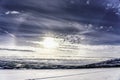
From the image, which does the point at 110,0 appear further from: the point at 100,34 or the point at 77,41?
the point at 77,41

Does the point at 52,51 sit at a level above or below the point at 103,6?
below

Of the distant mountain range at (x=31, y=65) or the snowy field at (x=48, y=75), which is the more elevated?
the distant mountain range at (x=31, y=65)

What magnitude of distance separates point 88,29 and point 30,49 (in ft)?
2.42

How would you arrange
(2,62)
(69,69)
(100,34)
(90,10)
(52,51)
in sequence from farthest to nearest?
(100,34)
(90,10)
(69,69)
(52,51)
(2,62)

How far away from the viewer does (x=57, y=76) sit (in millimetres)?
2312

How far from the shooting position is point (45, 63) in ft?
7.86

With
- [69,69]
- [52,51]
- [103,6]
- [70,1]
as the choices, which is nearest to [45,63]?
[52,51]

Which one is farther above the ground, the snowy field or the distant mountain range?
the distant mountain range

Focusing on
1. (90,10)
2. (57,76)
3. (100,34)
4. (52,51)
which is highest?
(90,10)

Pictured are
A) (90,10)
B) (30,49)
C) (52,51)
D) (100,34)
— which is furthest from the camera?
(100,34)

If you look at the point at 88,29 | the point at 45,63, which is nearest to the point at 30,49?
the point at 45,63

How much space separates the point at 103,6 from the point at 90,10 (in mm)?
247

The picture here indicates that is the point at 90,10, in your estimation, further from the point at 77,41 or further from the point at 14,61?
the point at 14,61

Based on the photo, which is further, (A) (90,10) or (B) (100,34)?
(B) (100,34)
